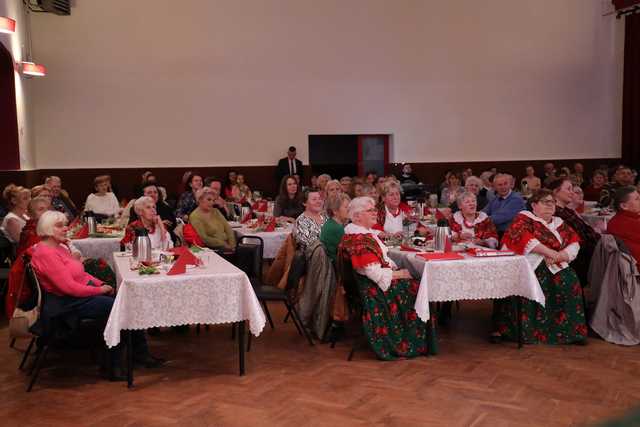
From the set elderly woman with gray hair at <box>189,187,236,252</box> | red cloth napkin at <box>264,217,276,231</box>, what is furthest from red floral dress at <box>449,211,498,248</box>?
elderly woman with gray hair at <box>189,187,236,252</box>

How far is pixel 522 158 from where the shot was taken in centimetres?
1614

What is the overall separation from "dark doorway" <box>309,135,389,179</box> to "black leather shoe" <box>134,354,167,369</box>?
33.4 feet

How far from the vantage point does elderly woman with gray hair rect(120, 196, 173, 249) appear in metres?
5.44

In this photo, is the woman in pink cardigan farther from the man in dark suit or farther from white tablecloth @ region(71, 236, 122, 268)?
the man in dark suit

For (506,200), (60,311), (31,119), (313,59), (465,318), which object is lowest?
(465,318)

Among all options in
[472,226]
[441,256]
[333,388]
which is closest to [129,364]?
[333,388]

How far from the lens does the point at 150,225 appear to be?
18.2 ft

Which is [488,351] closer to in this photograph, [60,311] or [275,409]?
[275,409]

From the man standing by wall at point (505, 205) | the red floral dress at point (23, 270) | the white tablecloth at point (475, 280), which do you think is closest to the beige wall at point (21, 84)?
the red floral dress at point (23, 270)

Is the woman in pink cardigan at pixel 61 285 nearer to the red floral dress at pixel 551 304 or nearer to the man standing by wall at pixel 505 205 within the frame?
the red floral dress at pixel 551 304

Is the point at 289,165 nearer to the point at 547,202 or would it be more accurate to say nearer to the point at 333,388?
the point at 547,202

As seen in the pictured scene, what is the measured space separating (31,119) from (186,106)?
9.84 feet

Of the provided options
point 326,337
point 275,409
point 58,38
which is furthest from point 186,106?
point 275,409

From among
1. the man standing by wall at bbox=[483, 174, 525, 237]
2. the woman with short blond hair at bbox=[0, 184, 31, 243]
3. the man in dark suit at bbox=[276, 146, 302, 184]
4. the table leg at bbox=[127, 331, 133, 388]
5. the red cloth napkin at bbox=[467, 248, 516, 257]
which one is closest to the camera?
the table leg at bbox=[127, 331, 133, 388]
